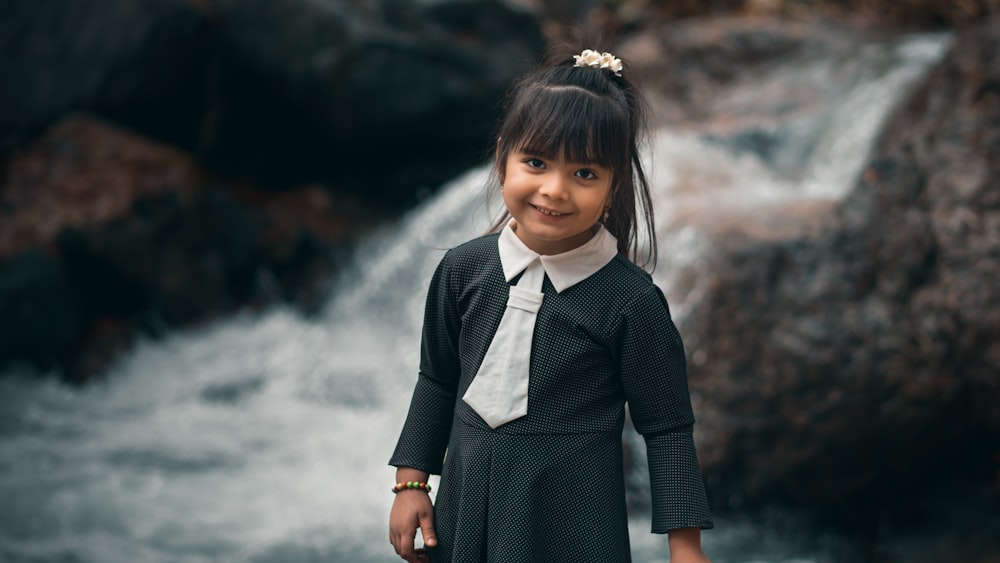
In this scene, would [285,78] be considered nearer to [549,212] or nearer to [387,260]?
[387,260]

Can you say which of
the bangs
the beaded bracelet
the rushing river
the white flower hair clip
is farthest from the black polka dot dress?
the rushing river

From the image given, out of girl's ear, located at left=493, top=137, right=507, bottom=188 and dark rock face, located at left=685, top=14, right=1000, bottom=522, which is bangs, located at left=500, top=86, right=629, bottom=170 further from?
dark rock face, located at left=685, top=14, right=1000, bottom=522

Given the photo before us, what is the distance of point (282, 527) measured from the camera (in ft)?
11.5

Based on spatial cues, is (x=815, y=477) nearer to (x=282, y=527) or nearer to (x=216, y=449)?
(x=282, y=527)

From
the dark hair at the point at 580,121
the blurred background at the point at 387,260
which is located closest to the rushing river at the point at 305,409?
the blurred background at the point at 387,260

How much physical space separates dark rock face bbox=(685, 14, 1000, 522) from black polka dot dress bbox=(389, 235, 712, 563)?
A: 5.82 ft

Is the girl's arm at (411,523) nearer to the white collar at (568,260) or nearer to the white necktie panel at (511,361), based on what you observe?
the white necktie panel at (511,361)

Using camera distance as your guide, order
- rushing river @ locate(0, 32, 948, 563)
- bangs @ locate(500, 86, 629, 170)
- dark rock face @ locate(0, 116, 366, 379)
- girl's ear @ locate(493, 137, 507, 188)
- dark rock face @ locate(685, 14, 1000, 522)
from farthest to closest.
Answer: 1. dark rock face @ locate(0, 116, 366, 379)
2. rushing river @ locate(0, 32, 948, 563)
3. dark rock face @ locate(685, 14, 1000, 522)
4. girl's ear @ locate(493, 137, 507, 188)
5. bangs @ locate(500, 86, 629, 170)

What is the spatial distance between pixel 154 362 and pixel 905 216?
3.84m

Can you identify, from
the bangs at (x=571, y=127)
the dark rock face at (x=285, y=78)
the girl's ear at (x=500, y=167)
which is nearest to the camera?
the bangs at (x=571, y=127)

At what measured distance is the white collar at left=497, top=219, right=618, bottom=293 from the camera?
1.60 meters

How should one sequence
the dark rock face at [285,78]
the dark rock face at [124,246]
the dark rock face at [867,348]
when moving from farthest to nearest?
the dark rock face at [285,78]
the dark rock face at [124,246]
the dark rock face at [867,348]

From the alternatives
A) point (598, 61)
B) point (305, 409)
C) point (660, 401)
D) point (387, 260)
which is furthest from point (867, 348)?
point (387, 260)

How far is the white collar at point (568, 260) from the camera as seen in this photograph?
1.60 metres
